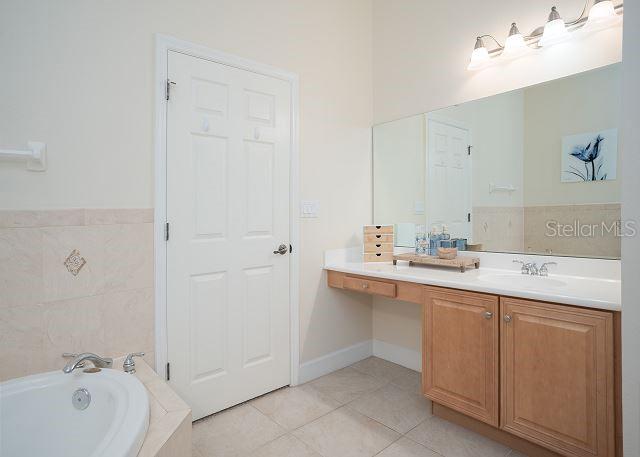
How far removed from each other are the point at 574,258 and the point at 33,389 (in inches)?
104

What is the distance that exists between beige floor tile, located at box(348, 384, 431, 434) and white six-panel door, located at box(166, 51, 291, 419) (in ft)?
1.91

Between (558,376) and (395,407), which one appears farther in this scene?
(395,407)

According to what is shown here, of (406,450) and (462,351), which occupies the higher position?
(462,351)

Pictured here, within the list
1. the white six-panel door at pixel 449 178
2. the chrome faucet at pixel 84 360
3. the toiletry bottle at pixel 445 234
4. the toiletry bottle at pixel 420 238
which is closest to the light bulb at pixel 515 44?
the white six-panel door at pixel 449 178

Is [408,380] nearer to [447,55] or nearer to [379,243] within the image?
[379,243]

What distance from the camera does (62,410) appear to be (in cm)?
146

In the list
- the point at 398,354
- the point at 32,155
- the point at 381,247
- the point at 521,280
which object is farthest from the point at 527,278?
the point at 32,155

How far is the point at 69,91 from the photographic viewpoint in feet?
5.46

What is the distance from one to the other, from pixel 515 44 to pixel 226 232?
202cm

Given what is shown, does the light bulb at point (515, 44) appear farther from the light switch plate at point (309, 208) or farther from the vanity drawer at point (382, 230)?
the light switch plate at point (309, 208)

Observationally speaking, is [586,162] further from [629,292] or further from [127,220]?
[127,220]

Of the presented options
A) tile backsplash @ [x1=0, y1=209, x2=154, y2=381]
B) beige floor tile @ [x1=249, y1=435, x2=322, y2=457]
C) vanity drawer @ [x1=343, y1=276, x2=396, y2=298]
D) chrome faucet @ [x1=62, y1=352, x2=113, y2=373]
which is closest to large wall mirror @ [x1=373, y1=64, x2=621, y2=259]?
vanity drawer @ [x1=343, y1=276, x2=396, y2=298]

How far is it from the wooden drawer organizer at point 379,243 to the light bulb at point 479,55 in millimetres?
1217

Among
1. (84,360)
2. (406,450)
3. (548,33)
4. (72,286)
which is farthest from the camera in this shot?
(548,33)
